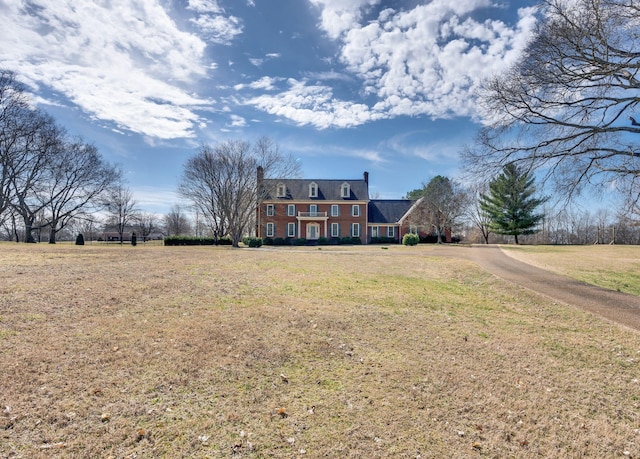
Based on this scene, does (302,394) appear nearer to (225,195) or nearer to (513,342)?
(513,342)

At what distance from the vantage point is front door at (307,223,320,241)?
42562 millimetres

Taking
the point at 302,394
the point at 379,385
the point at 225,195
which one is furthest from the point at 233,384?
the point at 225,195

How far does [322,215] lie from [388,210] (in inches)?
396

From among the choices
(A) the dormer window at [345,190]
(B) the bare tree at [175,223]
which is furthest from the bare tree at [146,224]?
(A) the dormer window at [345,190]

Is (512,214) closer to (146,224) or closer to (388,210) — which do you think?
(388,210)

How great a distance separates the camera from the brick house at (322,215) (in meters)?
42.5

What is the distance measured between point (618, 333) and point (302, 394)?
23.6ft

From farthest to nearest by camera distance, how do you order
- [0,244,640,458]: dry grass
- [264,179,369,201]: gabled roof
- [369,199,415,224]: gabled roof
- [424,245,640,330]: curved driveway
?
[369,199,415,224]: gabled roof
[264,179,369,201]: gabled roof
[424,245,640,330]: curved driveway
[0,244,640,458]: dry grass

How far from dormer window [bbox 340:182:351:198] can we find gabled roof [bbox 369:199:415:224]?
4.43 meters

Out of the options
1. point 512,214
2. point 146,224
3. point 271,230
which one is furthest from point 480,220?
point 146,224

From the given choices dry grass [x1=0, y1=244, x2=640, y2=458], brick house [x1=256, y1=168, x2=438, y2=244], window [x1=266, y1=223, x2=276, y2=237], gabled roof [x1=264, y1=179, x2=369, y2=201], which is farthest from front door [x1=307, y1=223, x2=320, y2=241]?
dry grass [x1=0, y1=244, x2=640, y2=458]

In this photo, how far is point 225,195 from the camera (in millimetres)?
30297

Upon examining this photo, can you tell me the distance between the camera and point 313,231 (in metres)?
42.8

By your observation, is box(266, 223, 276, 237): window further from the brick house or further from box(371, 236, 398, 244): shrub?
box(371, 236, 398, 244): shrub
